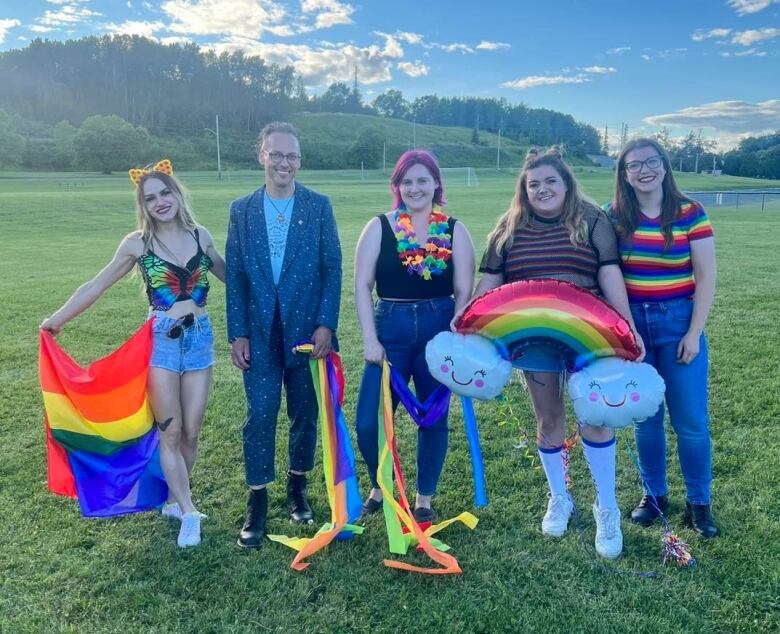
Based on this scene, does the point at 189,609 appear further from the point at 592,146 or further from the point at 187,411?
the point at 592,146

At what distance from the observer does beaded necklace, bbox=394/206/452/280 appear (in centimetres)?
312

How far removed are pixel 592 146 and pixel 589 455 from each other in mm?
119443

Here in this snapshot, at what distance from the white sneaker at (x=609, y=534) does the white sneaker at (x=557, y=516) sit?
0.20 m

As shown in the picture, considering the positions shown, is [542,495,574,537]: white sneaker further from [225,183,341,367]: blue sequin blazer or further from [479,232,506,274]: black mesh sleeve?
[225,183,341,367]: blue sequin blazer

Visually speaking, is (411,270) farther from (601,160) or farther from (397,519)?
(601,160)

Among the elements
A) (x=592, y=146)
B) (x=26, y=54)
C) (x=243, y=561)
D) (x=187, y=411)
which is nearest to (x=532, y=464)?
(x=243, y=561)

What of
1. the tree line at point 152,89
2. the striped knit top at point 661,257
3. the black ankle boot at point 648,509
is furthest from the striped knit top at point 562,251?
the tree line at point 152,89

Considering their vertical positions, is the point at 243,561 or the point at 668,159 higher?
the point at 668,159

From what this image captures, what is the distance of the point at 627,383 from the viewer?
2.76 metres

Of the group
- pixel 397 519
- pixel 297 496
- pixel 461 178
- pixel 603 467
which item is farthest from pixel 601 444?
pixel 461 178

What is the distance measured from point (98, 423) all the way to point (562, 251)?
8.60ft

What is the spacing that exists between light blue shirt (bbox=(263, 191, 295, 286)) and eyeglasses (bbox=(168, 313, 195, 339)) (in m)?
0.49

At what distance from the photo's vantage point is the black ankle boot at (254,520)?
3.27m

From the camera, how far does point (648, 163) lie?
3086mm
